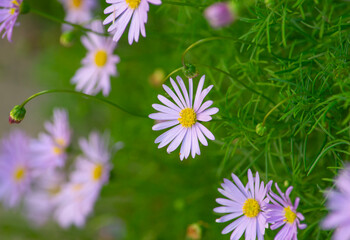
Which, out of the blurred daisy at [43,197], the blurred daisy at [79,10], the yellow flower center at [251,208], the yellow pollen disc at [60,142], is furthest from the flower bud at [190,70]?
the blurred daisy at [43,197]

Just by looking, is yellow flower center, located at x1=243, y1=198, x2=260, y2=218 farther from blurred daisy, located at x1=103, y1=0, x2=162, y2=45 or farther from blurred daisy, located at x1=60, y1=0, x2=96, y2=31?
blurred daisy, located at x1=60, y1=0, x2=96, y2=31

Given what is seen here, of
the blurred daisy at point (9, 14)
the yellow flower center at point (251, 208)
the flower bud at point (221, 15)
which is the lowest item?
the yellow flower center at point (251, 208)

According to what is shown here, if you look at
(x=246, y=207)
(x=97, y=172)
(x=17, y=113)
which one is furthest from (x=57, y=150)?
(x=246, y=207)

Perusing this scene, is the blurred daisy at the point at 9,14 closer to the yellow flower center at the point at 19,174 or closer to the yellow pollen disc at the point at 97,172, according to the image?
the yellow pollen disc at the point at 97,172

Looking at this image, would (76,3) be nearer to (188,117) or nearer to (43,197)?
(43,197)

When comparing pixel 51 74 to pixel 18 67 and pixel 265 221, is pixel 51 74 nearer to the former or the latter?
pixel 18 67

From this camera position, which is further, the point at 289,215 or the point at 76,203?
the point at 76,203
